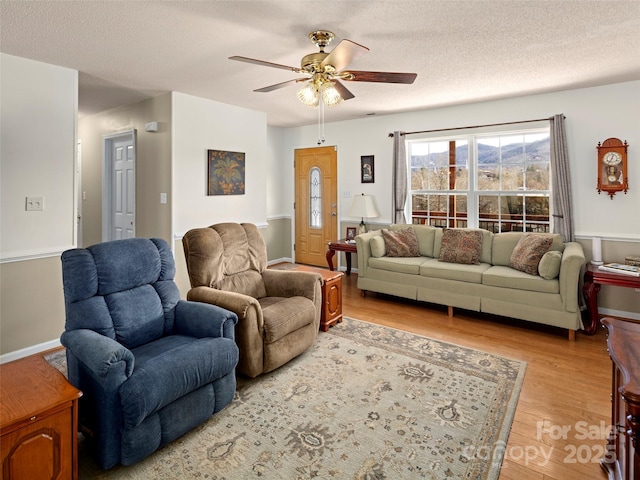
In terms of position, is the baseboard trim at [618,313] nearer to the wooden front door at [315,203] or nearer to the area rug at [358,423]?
the area rug at [358,423]

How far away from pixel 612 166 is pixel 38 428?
5.04 meters

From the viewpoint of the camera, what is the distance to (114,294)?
2254 mm

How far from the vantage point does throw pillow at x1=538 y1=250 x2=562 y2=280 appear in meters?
3.53

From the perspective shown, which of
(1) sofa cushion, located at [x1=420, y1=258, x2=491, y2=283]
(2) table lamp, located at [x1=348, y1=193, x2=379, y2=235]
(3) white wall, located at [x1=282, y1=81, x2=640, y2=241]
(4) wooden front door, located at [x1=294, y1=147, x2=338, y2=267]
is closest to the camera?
(3) white wall, located at [x1=282, y1=81, x2=640, y2=241]

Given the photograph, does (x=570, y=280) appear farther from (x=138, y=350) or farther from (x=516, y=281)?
(x=138, y=350)

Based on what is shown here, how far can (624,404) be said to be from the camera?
1330 mm

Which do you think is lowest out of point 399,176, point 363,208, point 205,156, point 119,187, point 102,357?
point 102,357

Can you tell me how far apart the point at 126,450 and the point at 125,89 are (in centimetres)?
374

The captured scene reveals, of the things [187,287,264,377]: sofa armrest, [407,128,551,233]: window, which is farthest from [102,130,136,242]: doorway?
[407,128,551,233]: window

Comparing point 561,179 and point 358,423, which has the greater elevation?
point 561,179

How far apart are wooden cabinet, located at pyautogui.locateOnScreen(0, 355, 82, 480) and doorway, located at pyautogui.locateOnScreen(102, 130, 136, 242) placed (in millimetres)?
3496

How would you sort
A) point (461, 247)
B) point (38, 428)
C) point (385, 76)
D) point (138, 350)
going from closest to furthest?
point (38, 428) → point (138, 350) → point (385, 76) → point (461, 247)

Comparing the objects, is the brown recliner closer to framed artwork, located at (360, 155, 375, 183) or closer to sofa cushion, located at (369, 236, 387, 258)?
sofa cushion, located at (369, 236, 387, 258)

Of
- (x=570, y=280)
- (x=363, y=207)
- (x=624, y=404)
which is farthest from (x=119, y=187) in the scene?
(x=624, y=404)
